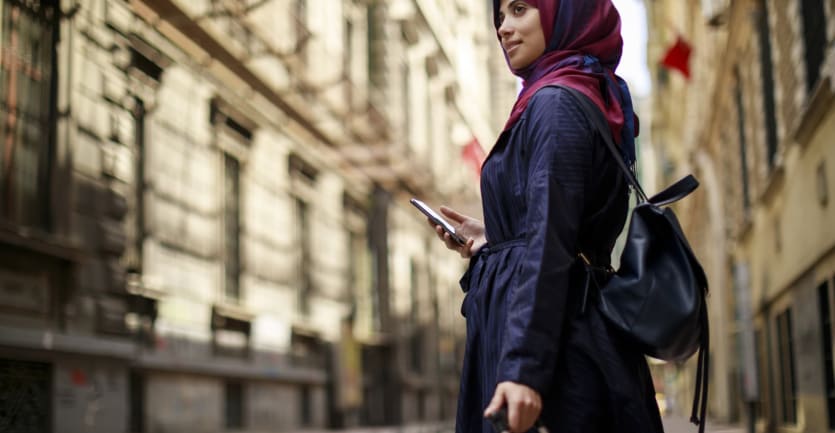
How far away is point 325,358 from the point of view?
20.6m

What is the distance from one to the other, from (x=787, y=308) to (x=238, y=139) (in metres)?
7.58

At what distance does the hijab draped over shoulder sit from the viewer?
2.74 m

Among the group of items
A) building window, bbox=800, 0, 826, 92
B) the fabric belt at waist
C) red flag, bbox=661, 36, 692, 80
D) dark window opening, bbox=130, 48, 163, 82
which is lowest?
the fabric belt at waist

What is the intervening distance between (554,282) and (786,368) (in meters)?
14.1

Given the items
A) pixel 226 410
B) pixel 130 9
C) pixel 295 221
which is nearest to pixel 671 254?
pixel 130 9

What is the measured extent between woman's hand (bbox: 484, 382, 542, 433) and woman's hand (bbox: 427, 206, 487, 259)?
635mm

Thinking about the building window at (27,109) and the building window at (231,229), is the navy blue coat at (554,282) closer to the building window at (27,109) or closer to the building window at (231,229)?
the building window at (27,109)

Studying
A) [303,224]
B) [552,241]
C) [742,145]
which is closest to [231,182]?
[303,224]

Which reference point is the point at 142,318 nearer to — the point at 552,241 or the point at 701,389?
the point at 701,389

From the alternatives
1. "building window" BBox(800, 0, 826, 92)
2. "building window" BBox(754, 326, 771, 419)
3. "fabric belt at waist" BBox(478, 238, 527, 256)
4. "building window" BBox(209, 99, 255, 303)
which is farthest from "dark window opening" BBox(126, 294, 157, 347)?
"fabric belt at waist" BBox(478, 238, 527, 256)

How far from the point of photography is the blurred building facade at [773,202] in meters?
11.2

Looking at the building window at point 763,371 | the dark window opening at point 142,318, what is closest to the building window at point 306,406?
the dark window opening at point 142,318

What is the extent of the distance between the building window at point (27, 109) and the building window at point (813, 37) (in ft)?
22.8

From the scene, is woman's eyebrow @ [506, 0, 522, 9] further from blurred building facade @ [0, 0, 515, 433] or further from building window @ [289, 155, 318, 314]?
building window @ [289, 155, 318, 314]
